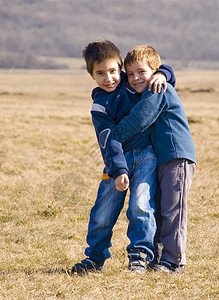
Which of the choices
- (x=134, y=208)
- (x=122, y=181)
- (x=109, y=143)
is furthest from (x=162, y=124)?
(x=134, y=208)

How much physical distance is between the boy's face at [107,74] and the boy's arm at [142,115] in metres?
0.27

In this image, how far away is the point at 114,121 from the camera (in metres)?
3.37

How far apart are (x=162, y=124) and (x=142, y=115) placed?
251 mm

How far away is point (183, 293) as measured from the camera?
318 cm

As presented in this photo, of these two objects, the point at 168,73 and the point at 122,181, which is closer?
the point at 122,181

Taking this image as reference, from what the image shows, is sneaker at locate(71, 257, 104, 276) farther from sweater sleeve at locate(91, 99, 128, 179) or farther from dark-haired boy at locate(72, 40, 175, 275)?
sweater sleeve at locate(91, 99, 128, 179)

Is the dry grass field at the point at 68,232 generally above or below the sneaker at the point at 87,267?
below

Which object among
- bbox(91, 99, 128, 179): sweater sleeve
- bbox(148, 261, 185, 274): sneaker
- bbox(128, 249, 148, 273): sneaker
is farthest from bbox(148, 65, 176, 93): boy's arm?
bbox(148, 261, 185, 274): sneaker

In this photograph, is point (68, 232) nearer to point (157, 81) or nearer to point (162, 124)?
point (162, 124)

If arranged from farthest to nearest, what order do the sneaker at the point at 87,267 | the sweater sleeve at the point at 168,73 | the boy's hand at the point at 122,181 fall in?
the sneaker at the point at 87,267
the sweater sleeve at the point at 168,73
the boy's hand at the point at 122,181

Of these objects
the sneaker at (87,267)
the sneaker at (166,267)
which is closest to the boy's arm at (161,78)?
the sneaker at (166,267)

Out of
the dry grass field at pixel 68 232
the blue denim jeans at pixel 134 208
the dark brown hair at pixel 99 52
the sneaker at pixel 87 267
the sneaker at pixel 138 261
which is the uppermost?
the dark brown hair at pixel 99 52

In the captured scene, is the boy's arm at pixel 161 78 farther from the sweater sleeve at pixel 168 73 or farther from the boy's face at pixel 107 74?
the boy's face at pixel 107 74

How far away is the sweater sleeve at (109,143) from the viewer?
3.18 m
